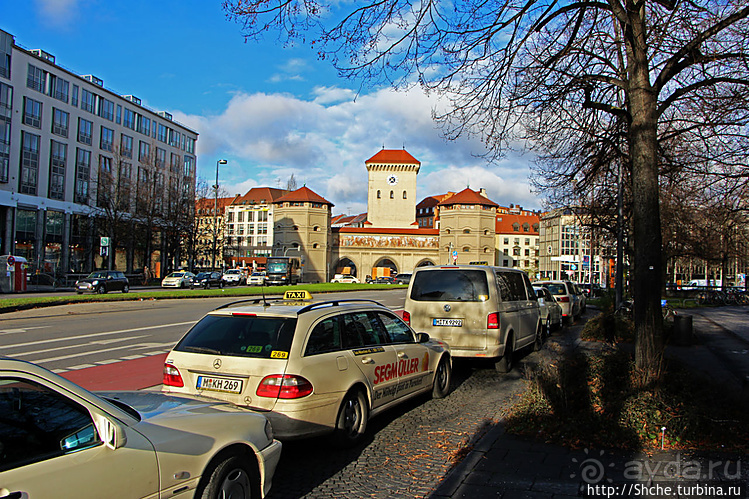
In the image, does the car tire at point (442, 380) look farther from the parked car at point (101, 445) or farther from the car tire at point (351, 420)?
the parked car at point (101, 445)

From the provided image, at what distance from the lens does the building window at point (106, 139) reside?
221 ft

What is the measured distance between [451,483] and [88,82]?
235 ft

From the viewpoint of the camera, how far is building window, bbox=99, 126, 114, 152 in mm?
67250

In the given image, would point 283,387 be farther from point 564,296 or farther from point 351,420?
point 564,296

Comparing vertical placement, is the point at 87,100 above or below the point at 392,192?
above

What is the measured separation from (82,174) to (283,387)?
67.2m

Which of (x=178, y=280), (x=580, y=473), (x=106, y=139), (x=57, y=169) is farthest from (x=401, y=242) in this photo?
(x=580, y=473)

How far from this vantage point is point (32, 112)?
2191 inches

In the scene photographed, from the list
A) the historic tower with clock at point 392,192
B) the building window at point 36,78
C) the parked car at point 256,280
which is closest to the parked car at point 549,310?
the parked car at point 256,280

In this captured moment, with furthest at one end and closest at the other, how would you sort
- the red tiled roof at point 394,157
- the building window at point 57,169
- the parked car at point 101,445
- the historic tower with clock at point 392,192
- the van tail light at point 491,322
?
the red tiled roof at point 394,157 → the historic tower with clock at point 392,192 → the building window at point 57,169 → the van tail light at point 491,322 → the parked car at point 101,445

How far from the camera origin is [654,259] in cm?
757

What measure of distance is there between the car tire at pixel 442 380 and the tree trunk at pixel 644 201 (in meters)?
2.68

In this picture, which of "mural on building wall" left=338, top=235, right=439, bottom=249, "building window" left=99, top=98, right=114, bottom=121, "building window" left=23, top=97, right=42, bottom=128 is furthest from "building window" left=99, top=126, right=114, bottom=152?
"mural on building wall" left=338, top=235, right=439, bottom=249

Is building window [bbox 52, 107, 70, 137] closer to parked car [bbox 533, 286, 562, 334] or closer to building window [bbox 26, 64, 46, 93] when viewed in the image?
building window [bbox 26, 64, 46, 93]
